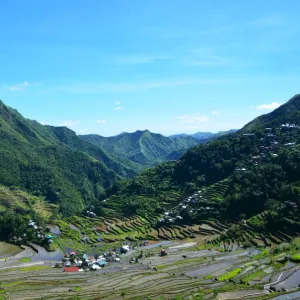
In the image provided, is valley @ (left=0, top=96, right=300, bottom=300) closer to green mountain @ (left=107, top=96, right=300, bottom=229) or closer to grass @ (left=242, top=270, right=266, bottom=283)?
grass @ (left=242, top=270, right=266, bottom=283)

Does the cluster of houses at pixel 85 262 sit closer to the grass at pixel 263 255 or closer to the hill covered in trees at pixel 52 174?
the grass at pixel 263 255

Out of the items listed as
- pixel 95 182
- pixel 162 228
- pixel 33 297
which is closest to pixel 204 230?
pixel 162 228

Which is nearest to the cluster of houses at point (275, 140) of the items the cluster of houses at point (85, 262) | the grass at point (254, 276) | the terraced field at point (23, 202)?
the cluster of houses at point (85, 262)

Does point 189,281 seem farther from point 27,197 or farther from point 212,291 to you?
point 27,197

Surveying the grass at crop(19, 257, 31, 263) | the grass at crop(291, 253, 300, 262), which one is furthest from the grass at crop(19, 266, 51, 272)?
the grass at crop(291, 253, 300, 262)

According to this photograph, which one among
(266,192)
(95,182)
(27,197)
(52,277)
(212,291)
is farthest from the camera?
(95,182)

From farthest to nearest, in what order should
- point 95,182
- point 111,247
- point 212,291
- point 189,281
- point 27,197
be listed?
point 95,182 → point 27,197 → point 111,247 → point 189,281 → point 212,291

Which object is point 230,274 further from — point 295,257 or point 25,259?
point 25,259

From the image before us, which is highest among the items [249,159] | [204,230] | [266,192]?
[249,159]
